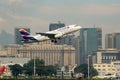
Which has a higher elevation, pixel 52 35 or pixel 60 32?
pixel 60 32

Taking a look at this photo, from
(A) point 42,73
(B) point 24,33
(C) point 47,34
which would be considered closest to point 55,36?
(C) point 47,34

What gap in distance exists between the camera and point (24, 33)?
13150 cm

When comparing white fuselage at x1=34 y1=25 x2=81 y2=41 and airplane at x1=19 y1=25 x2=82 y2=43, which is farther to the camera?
white fuselage at x1=34 y1=25 x2=81 y2=41

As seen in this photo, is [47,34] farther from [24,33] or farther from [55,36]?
[24,33]

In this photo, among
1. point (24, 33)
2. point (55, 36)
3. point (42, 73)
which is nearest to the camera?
point (55, 36)

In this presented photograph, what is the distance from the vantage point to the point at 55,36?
385 feet

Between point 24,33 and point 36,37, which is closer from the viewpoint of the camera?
point 36,37

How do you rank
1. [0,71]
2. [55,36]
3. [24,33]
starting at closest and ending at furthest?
[0,71] < [55,36] < [24,33]

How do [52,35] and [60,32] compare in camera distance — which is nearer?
[52,35]

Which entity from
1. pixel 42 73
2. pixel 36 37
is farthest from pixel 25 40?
pixel 42 73

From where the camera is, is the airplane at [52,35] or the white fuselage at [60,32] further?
the white fuselage at [60,32]

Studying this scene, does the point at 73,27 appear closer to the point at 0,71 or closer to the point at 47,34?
the point at 47,34

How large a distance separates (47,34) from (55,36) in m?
1.38

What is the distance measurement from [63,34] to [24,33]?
14883mm
